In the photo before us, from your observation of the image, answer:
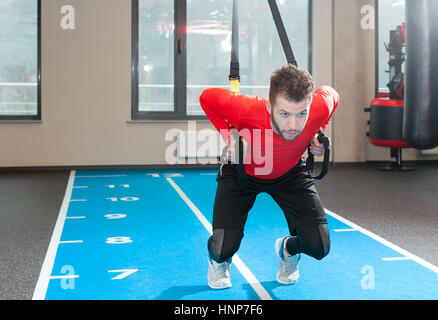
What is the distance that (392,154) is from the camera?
22.0 feet

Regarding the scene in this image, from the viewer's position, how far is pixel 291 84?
6.27 feet

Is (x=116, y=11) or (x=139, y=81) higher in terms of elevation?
(x=116, y=11)

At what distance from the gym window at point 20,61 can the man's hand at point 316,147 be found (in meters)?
5.42

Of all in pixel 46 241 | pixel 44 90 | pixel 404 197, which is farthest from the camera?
pixel 44 90

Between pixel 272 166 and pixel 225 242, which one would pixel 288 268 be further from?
pixel 272 166

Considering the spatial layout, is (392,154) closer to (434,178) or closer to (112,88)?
(434,178)

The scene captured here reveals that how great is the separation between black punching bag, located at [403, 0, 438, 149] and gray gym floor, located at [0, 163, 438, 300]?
5.04 feet

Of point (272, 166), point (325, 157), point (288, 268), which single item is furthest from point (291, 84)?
point (288, 268)

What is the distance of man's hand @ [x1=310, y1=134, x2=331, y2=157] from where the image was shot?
2008 mm

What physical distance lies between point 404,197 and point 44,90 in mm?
4623

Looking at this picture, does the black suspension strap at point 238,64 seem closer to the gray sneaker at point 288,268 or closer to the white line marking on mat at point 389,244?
the gray sneaker at point 288,268

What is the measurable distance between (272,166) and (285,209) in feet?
0.71
